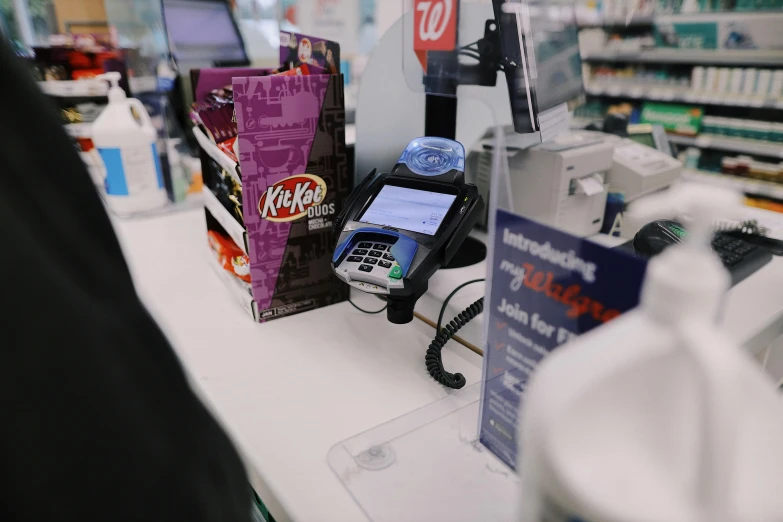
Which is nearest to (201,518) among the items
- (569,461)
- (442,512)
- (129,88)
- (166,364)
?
(166,364)

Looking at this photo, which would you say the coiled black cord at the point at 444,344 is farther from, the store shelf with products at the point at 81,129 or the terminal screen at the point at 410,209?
the store shelf with products at the point at 81,129

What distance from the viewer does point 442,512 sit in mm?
607

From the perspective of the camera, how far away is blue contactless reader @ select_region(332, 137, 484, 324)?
0.86 metres

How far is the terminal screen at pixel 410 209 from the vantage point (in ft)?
2.97

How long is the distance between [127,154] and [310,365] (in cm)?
96

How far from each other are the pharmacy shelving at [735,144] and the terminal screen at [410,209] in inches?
124

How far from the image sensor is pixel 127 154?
1.50 m

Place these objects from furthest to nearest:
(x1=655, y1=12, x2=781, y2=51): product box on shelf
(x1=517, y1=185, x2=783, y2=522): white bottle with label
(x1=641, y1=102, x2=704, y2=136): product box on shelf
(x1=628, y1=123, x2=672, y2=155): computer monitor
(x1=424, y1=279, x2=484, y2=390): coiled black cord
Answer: (x1=641, y1=102, x2=704, y2=136): product box on shelf → (x1=655, y1=12, x2=781, y2=51): product box on shelf → (x1=628, y1=123, x2=672, y2=155): computer monitor → (x1=424, y1=279, x2=484, y2=390): coiled black cord → (x1=517, y1=185, x2=783, y2=522): white bottle with label

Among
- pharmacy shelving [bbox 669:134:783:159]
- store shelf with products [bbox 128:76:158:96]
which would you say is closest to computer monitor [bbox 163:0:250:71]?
store shelf with products [bbox 128:76:158:96]

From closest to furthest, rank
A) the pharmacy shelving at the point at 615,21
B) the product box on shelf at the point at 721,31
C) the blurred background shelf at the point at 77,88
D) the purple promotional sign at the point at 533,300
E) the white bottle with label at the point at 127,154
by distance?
the purple promotional sign at the point at 533,300, the white bottle with label at the point at 127,154, the blurred background shelf at the point at 77,88, the product box on shelf at the point at 721,31, the pharmacy shelving at the point at 615,21

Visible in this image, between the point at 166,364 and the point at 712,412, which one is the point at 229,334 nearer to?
the point at 166,364

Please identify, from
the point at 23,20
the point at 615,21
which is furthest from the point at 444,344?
the point at 23,20

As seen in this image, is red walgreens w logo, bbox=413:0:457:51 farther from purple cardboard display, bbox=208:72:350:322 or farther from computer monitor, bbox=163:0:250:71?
computer monitor, bbox=163:0:250:71

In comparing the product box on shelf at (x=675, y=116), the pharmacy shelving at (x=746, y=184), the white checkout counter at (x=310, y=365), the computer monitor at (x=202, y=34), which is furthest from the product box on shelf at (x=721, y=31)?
the computer monitor at (x=202, y=34)
